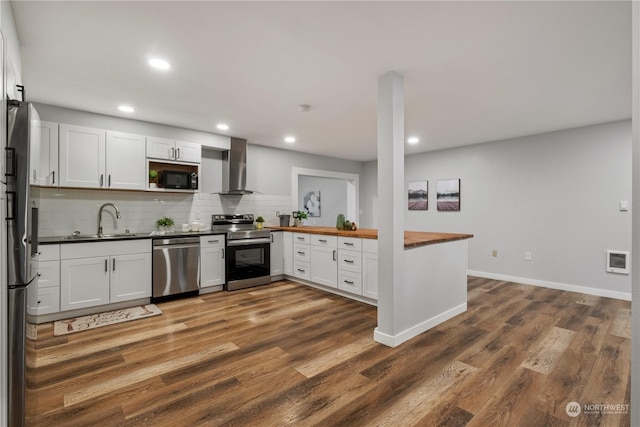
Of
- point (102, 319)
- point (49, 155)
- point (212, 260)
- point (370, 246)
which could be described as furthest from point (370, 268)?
point (49, 155)

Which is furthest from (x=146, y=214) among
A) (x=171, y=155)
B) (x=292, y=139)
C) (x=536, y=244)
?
(x=536, y=244)

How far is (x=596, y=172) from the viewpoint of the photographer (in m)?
4.21

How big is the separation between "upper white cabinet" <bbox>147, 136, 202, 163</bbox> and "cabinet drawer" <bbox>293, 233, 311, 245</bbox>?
1.82 metres

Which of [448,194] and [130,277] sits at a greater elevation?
[448,194]

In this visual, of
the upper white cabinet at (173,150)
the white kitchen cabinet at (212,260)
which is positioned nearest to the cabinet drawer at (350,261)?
the white kitchen cabinet at (212,260)

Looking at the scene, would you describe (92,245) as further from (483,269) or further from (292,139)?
(483,269)

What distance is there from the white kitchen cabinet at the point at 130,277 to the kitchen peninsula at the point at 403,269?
6.65 feet

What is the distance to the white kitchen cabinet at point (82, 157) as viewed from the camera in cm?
347

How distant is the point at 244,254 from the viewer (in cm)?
455

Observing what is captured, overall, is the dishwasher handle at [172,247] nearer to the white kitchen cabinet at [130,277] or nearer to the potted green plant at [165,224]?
the white kitchen cabinet at [130,277]

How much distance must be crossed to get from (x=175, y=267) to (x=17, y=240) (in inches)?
97.9

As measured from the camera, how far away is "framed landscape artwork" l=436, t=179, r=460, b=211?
18.7ft

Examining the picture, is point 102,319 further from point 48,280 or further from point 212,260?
point 212,260

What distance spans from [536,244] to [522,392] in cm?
348
